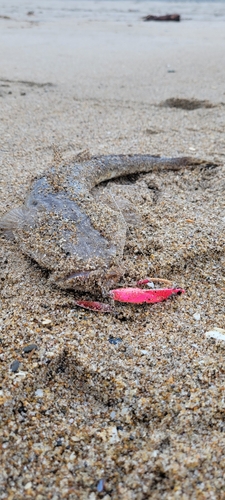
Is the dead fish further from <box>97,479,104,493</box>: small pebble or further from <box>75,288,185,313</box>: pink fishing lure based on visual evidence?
<box>97,479,104,493</box>: small pebble

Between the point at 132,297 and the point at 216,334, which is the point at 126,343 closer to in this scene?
the point at 132,297

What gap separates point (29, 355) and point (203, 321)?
3.67 feet

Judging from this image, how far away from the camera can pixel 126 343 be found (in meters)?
2.46

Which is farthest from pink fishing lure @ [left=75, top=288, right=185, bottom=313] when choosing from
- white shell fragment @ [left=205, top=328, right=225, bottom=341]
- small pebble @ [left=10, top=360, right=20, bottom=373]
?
small pebble @ [left=10, top=360, right=20, bottom=373]

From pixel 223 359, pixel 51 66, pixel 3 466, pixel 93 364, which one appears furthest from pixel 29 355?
pixel 51 66

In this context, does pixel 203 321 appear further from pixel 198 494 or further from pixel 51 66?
pixel 51 66

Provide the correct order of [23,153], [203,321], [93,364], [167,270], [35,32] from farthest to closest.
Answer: [35,32], [23,153], [167,270], [203,321], [93,364]

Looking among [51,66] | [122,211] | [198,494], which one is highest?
[51,66]

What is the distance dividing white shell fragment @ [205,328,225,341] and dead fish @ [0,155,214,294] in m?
0.69

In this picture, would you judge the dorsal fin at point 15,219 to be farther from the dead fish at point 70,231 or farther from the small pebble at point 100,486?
the small pebble at point 100,486

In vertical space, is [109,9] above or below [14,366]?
above

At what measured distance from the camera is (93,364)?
7.57 feet

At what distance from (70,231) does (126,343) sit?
3.12 feet

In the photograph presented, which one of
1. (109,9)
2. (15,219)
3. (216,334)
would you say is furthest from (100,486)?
(109,9)
